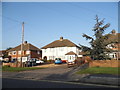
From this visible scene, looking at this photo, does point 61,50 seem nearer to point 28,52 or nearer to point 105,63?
point 28,52

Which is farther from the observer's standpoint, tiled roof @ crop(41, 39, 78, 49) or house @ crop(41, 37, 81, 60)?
tiled roof @ crop(41, 39, 78, 49)

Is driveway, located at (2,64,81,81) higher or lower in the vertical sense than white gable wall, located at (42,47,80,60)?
lower

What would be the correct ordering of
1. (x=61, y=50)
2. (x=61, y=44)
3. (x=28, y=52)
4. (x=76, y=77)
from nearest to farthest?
(x=76, y=77) < (x=61, y=50) < (x=61, y=44) < (x=28, y=52)

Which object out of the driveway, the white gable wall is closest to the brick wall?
the driveway

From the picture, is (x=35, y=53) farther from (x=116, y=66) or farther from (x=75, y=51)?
(x=116, y=66)

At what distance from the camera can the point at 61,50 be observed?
56.3m

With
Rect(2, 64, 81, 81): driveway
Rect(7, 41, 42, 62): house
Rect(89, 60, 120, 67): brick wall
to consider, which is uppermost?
Rect(7, 41, 42, 62): house

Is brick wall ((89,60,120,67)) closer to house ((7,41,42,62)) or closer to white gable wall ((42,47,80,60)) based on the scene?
white gable wall ((42,47,80,60))

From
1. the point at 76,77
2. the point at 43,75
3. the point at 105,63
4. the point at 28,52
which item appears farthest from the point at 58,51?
the point at 76,77

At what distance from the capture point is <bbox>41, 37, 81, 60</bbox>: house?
54.7m

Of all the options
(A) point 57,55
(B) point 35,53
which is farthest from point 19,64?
Answer: (B) point 35,53

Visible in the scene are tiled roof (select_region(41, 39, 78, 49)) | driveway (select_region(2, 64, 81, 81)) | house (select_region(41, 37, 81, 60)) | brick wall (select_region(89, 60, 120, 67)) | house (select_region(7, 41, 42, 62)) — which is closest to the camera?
driveway (select_region(2, 64, 81, 81))

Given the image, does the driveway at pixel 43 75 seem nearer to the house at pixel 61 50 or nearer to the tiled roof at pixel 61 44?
→ the house at pixel 61 50

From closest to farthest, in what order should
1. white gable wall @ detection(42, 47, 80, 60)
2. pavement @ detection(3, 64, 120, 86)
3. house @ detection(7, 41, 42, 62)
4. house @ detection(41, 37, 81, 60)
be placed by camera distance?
pavement @ detection(3, 64, 120, 86), house @ detection(41, 37, 81, 60), white gable wall @ detection(42, 47, 80, 60), house @ detection(7, 41, 42, 62)
